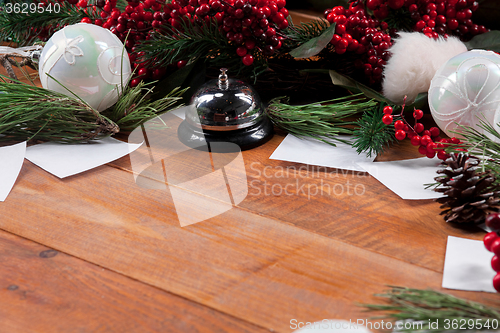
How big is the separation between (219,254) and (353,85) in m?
0.42

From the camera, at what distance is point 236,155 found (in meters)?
0.62

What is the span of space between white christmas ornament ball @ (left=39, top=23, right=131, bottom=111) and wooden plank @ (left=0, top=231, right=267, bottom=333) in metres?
0.31

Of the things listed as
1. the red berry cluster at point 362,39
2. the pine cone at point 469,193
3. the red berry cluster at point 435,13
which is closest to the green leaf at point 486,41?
the red berry cluster at point 435,13

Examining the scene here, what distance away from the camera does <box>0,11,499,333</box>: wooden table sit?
13.9 inches

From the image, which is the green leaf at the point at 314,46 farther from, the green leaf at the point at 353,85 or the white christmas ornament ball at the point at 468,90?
the white christmas ornament ball at the point at 468,90

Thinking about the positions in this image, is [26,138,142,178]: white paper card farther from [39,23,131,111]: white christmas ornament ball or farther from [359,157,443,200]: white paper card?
[359,157,443,200]: white paper card

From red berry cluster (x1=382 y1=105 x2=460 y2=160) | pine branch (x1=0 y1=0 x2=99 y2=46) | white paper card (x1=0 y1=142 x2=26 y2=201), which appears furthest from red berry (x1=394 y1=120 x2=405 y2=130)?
pine branch (x1=0 y1=0 x2=99 y2=46)

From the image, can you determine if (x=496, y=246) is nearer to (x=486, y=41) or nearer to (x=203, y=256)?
(x=203, y=256)

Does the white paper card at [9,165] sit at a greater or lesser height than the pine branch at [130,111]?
lesser

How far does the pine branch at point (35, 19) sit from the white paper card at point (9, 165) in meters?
0.34

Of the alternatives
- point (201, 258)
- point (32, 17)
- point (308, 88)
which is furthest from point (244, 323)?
point (32, 17)

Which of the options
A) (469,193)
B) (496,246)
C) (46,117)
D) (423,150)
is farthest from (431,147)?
(46,117)

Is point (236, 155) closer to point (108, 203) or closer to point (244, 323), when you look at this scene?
point (108, 203)

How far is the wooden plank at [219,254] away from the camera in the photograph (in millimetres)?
367
